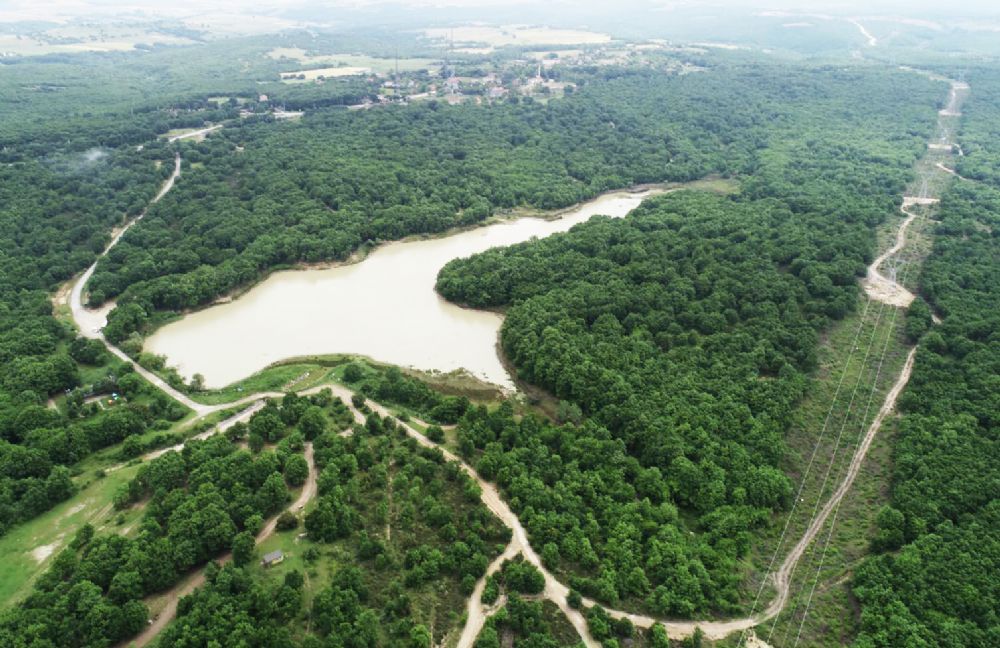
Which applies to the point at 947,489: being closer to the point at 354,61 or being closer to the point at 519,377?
the point at 519,377

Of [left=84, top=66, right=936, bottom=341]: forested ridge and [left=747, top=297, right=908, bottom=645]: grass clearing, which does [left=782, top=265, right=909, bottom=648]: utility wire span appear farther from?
[left=84, top=66, right=936, bottom=341]: forested ridge

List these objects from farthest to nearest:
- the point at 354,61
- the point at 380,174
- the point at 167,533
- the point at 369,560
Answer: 1. the point at 354,61
2. the point at 380,174
3. the point at 369,560
4. the point at 167,533

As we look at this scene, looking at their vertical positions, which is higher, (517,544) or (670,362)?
(670,362)

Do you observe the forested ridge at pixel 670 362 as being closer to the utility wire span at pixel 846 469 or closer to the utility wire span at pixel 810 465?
the utility wire span at pixel 810 465

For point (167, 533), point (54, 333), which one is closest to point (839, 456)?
point (167, 533)

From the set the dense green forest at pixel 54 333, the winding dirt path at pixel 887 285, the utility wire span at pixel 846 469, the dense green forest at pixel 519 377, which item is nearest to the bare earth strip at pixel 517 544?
the utility wire span at pixel 846 469

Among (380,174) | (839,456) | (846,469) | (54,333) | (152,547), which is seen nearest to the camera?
(152,547)
